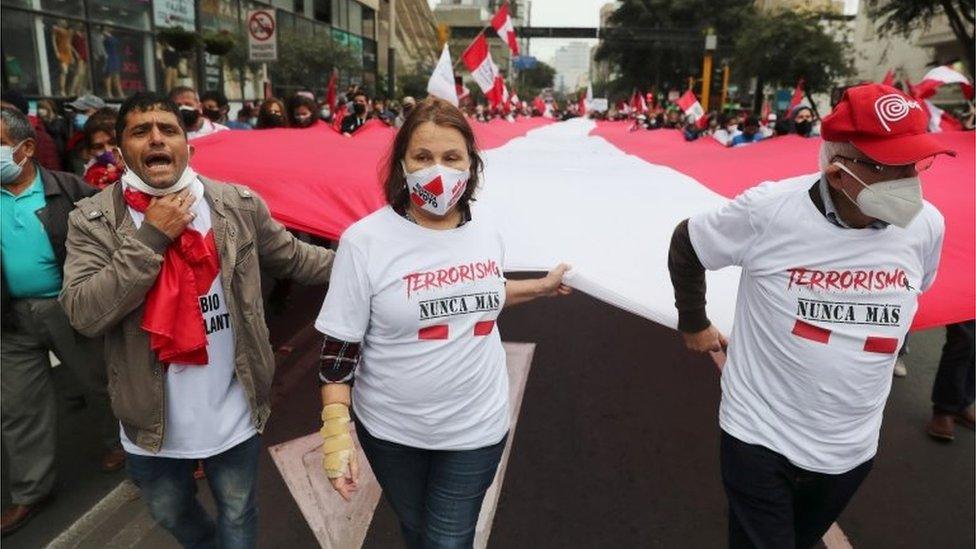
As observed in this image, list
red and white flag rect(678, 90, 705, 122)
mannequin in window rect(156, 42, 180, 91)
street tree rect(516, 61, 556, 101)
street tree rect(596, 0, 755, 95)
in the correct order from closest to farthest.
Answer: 1. red and white flag rect(678, 90, 705, 122)
2. mannequin in window rect(156, 42, 180, 91)
3. street tree rect(596, 0, 755, 95)
4. street tree rect(516, 61, 556, 101)

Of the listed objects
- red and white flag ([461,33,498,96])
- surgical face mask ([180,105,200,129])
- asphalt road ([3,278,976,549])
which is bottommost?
asphalt road ([3,278,976,549])

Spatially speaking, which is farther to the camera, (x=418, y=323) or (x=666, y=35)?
(x=666, y=35)

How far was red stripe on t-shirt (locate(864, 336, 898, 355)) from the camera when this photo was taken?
1.95 m

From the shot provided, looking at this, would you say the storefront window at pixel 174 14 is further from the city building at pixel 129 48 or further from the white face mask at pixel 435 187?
the white face mask at pixel 435 187

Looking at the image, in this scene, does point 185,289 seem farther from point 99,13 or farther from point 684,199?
point 99,13

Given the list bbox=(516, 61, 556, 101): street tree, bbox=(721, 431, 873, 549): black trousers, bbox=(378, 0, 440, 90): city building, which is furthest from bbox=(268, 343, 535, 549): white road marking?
bbox=(516, 61, 556, 101): street tree

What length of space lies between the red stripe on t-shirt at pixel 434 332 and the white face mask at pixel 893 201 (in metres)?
1.15

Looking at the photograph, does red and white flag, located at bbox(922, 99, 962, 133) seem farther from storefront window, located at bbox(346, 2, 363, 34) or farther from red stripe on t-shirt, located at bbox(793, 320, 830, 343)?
storefront window, located at bbox(346, 2, 363, 34)

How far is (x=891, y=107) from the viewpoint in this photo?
5.99 feet

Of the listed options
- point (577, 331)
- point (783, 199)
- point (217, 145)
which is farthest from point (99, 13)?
point (783, 199)

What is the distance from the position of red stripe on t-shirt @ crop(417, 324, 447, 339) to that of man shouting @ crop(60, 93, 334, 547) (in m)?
0.60

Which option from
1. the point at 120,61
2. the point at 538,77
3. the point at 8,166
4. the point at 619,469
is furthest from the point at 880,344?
the point at 538,77

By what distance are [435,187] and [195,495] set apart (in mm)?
1295

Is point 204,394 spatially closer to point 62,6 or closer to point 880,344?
point 880,344
